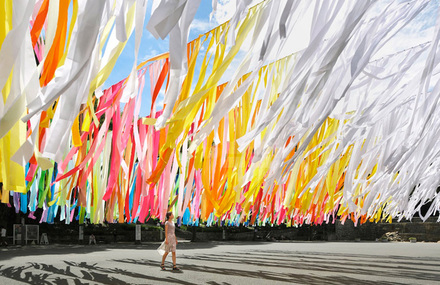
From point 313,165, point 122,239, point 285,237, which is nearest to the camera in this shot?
point 313,165

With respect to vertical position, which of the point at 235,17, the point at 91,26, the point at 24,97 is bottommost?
the point at 24,97

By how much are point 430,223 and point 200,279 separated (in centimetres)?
3215

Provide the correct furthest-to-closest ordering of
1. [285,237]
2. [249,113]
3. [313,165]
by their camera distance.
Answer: [285,237] < [313,165] < [249,113]

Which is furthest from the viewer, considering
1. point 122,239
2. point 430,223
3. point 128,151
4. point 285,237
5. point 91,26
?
point 285,237

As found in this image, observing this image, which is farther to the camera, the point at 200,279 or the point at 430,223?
the point at 430,223

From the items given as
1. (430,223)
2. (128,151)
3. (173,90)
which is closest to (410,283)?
(128,151)

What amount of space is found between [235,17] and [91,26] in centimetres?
42

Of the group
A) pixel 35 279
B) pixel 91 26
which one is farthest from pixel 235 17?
pixel 35 279

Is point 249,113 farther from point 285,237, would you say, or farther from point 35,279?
point 285,237

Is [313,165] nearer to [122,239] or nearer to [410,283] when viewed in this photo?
[410,283]

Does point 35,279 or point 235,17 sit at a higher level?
point 235,17

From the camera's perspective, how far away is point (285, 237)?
1494 inches

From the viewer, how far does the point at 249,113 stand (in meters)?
2.89

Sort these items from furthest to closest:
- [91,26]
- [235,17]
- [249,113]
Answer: [249,113]
[235,17]
[91,26]
